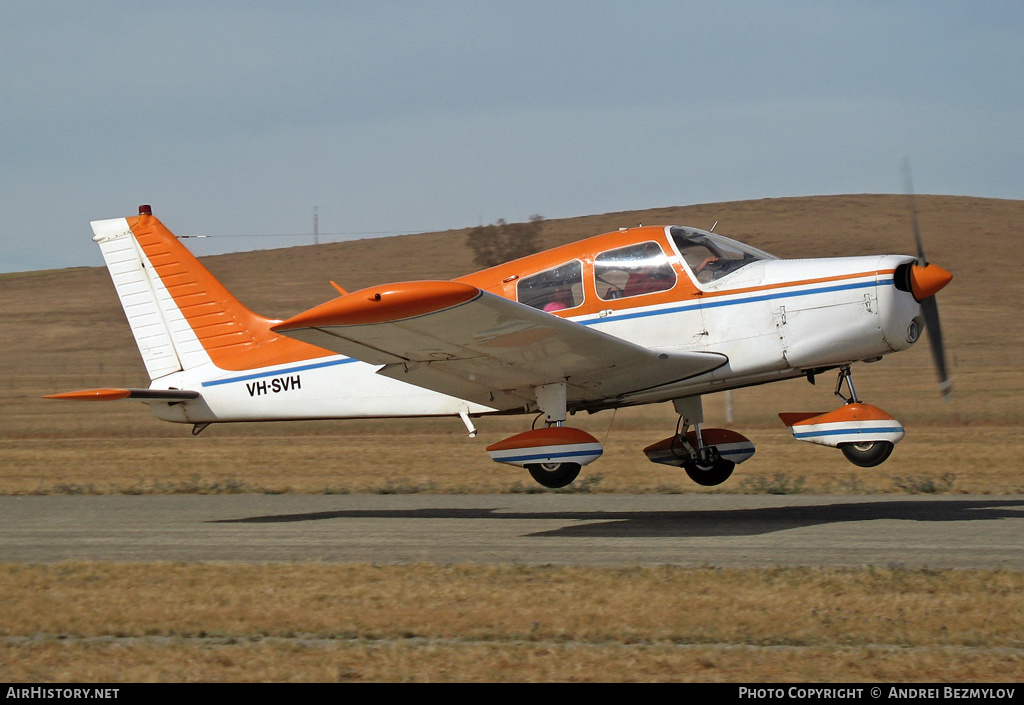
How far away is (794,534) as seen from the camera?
8.41 meters

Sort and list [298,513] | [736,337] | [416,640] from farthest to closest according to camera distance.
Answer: [298,513]
[736,337]
[416,640]

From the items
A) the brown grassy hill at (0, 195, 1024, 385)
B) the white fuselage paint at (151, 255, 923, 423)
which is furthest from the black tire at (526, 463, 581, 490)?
the brown grassy hill at (0, 195, 1024, 385)

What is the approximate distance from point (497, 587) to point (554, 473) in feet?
11.2

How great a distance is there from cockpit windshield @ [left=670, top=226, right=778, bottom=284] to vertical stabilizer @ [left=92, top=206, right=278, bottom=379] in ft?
16.5

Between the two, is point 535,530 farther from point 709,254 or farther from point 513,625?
point 513,625

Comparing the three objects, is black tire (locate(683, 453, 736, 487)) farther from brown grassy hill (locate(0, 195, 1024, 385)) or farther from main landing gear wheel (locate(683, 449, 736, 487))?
brown grassy hill (locate(0, 195, 1024, 385))

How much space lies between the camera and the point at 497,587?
6352 mm

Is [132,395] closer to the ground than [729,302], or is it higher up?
closer to the ground

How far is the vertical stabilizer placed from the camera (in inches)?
463

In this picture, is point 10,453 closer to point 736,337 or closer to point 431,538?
point 431,538

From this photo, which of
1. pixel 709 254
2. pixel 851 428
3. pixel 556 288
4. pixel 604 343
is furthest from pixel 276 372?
pixel 851 428

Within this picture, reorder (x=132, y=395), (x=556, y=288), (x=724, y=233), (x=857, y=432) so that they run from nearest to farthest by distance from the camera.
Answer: (x=857, y=432), (x=556, y=288), (x=132, y=395), (x=724, y=233)

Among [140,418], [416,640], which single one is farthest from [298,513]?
[140,418]
